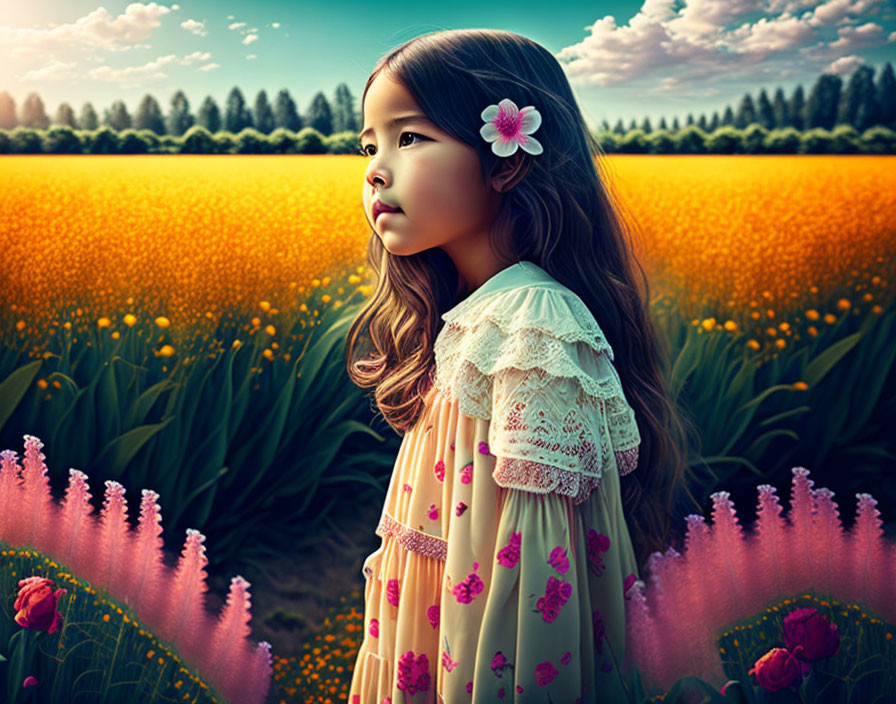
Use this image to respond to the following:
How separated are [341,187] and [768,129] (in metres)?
1.04

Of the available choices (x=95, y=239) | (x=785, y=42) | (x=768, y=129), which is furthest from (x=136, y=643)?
(x=785, y=42)

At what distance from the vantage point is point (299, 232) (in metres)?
1.78

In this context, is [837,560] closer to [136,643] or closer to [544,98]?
[544,98]

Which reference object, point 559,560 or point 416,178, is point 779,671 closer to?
point 559,560

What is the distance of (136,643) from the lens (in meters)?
1.56

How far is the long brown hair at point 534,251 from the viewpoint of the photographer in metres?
1.25

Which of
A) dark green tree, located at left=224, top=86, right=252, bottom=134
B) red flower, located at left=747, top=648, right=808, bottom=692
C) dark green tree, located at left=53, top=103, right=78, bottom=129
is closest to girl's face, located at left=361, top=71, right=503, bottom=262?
dark green tree, located at left=224, top=86, right=252, bottom=134

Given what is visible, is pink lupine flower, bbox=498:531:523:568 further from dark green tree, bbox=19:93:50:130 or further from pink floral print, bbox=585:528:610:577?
dark green tree, bbox=19:93:50:130

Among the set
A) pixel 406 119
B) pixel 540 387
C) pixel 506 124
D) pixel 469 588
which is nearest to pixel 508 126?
pixel 506 124

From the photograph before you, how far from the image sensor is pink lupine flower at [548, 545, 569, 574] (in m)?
1.12

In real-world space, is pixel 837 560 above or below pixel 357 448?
below

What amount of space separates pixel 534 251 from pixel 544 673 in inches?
26.4

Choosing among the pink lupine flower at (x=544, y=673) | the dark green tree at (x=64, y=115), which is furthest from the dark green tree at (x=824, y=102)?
the dark green tree at (x=64, y=115)

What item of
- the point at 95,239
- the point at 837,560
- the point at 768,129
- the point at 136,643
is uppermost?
the point at 768,129
